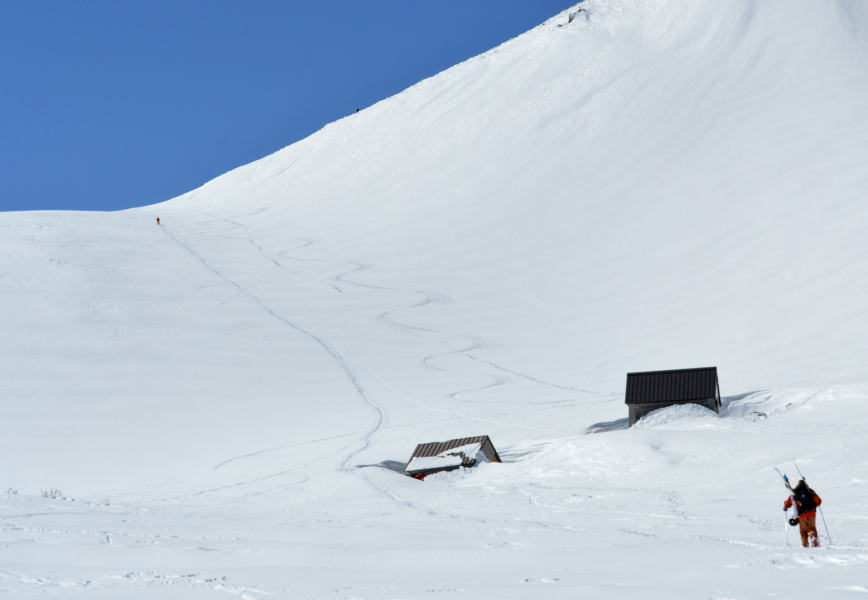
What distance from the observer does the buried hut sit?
29203mm

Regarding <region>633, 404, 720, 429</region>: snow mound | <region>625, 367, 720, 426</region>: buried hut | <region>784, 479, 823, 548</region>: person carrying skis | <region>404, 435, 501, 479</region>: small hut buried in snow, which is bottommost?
<region>784, 479, 823, 548</region>: person carrying skis

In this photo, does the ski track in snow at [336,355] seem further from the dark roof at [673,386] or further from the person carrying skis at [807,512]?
the person carrying skis at [807,512]

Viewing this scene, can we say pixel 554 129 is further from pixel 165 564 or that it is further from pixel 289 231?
pixel 165 564

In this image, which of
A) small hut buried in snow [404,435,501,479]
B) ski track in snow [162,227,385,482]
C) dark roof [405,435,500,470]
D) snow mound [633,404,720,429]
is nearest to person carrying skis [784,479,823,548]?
small hut buried in snow [404,435,501,479]

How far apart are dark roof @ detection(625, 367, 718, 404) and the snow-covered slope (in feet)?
2.51

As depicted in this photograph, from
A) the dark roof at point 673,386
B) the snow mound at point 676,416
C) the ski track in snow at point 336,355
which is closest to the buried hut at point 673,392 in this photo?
the dark roof at point 673,386

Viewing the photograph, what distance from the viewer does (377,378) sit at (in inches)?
1548

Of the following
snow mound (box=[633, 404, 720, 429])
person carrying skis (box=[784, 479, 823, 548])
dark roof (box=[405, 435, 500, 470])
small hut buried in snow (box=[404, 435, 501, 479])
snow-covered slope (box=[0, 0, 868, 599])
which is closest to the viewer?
snow-covered slope (box=[0, 0, 868, 599])

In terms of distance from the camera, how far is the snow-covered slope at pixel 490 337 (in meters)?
12.6

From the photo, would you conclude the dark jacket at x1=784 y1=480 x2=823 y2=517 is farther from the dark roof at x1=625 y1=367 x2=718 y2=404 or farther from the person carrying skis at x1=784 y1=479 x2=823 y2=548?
A: the dark roof at x1=625 y1=367 x2=718 y2=404

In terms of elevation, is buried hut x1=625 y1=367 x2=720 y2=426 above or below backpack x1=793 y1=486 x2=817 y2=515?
above

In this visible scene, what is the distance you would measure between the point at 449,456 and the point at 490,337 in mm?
18982

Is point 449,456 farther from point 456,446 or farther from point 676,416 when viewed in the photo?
point 676,416

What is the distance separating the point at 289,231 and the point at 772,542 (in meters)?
55.0
